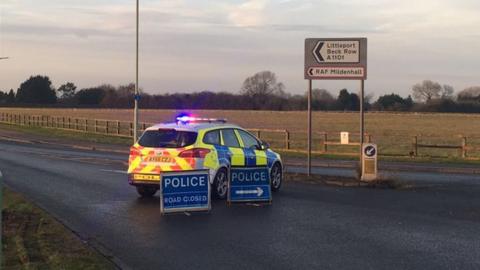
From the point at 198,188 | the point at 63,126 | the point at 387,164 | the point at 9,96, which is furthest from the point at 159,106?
the point at 198,188

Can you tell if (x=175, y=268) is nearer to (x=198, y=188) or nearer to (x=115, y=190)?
(x=198, y=188)

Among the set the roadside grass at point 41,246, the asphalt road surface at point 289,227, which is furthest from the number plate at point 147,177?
the roadside grass at point 41,246

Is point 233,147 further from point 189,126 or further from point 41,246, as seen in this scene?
point 41,246

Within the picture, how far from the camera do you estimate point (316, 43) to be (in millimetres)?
17562

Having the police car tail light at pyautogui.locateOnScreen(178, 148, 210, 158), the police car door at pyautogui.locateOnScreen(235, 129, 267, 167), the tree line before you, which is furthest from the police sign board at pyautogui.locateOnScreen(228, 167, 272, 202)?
the tree line

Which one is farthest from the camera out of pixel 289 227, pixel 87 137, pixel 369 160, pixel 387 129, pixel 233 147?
pixel 387 129

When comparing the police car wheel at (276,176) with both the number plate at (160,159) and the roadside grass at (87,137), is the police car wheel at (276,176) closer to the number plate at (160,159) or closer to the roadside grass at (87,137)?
the number plate at (160,159)

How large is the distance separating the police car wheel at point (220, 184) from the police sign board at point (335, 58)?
551 centimetres

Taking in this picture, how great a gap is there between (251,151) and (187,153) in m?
1.85

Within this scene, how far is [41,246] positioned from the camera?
26.0ft

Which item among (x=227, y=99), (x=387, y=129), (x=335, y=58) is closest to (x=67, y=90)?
(x=227, y=99)

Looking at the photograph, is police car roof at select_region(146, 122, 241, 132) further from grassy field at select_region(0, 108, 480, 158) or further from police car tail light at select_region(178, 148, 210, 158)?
grassy field at select_region(0, 108, 480, 158)

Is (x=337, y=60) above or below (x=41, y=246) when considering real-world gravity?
above

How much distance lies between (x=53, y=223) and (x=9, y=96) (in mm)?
149924
